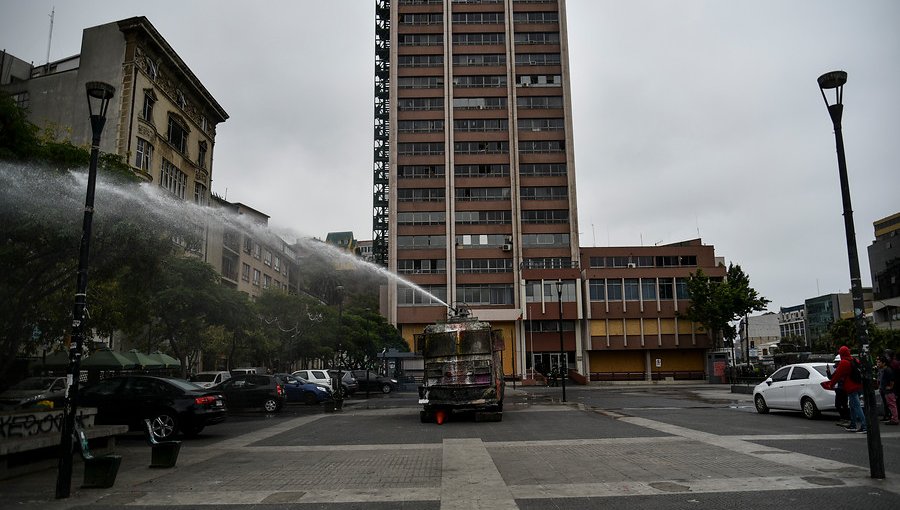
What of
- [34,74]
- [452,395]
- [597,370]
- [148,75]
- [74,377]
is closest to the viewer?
[74,377]

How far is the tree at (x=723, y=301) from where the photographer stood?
53938 mm

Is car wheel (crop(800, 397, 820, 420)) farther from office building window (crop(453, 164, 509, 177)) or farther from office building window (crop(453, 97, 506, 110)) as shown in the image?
office building window (crop(453, 97, 506, 110))

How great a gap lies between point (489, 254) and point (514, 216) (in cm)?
527

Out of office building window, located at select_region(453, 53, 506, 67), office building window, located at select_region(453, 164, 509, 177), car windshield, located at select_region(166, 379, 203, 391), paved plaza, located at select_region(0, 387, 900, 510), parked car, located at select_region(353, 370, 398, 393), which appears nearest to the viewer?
paved plaza, located at select_region(0, 387, 900, 510)

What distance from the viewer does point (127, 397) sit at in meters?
15.1

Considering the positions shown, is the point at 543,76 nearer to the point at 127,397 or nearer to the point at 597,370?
the point at 597,370

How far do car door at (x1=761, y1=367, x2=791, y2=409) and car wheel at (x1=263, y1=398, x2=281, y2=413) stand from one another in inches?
725

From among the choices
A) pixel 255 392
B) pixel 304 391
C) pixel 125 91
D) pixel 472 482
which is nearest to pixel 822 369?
pixel 472 482

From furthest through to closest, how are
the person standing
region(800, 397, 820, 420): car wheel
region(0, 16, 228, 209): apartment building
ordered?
region(0, 16, 228, 209): apartment building < region(800, 397, 820, 420): car wheel < the person standing

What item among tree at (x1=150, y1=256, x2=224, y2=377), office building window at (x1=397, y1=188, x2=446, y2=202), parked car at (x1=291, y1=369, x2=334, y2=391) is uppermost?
office building window at (x1=397, y1=188, x2=446, y2=202)

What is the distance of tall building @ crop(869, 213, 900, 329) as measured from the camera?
88.1m

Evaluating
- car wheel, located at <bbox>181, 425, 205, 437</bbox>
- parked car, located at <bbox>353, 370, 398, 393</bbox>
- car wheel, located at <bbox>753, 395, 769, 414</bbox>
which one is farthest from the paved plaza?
parked car, located at <bbox>353, 370, 398, 393</bbox>

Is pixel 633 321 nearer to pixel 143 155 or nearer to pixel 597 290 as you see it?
pixel 597 290

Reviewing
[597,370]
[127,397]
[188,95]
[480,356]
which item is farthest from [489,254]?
[127,397]
